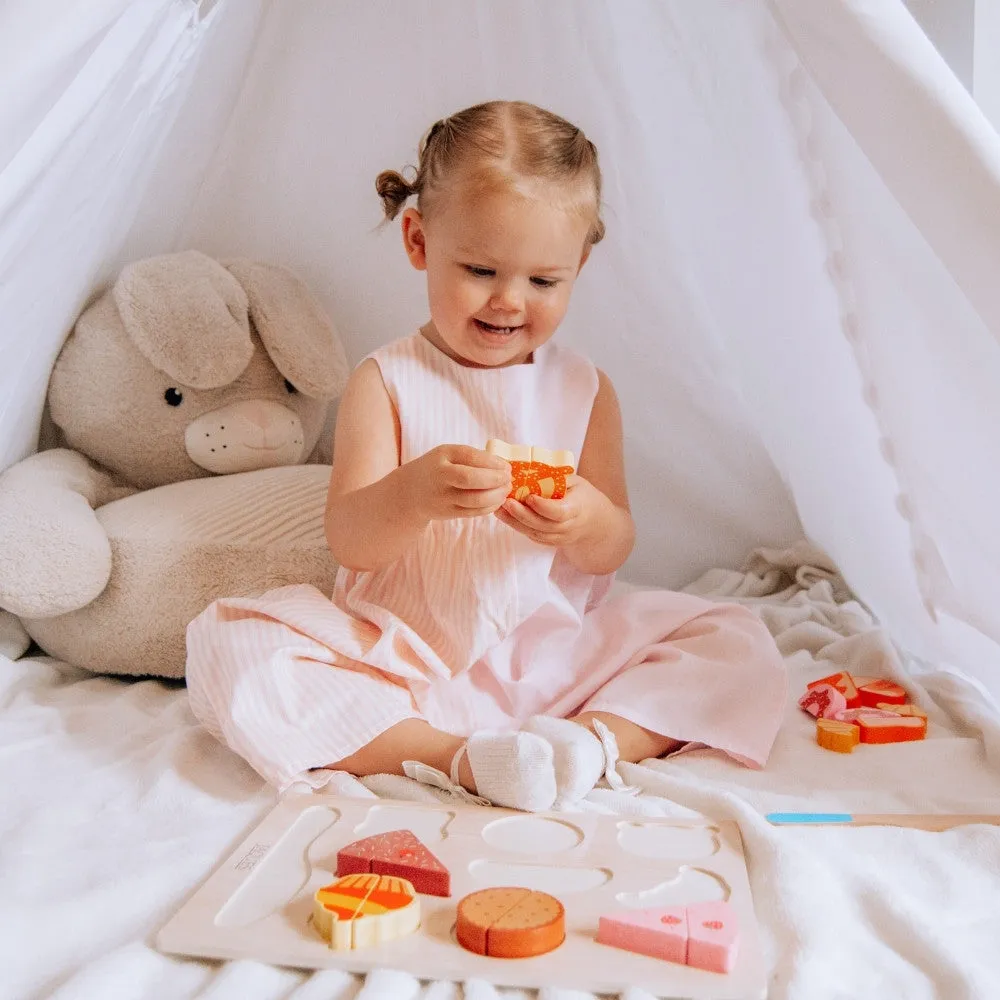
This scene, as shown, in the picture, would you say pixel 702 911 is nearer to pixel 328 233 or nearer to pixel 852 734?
pixel 852 734

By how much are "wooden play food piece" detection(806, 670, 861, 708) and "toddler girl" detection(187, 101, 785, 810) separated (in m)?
0.08

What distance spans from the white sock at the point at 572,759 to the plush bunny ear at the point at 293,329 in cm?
70

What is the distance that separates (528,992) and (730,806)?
1.00ft

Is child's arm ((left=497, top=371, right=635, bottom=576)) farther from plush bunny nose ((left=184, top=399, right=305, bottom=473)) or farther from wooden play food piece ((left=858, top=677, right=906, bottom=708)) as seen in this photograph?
plush bunny nose ((left=184, top=399, right=305, bottom=473))

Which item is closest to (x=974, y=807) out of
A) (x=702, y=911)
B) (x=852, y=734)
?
(x=852, y=734)

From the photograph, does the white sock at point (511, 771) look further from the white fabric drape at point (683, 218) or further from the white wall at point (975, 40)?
the white wall at point (975, 40)

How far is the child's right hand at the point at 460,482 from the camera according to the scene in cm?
103

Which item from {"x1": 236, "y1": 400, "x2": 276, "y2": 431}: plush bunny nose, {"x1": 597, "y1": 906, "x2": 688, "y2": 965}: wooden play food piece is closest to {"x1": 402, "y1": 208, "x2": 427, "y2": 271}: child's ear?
{"x1": 236, "y1": 400, "x2": 276, "y2": 431}: plush bunny nose

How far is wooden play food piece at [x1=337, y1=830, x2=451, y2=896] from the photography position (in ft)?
2.66

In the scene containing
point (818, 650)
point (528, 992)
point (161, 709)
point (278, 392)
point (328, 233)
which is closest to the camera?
point (528, 992)

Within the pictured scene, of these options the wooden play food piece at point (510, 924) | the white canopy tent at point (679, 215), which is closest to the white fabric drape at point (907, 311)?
the white canopy tent at point (679, 215)

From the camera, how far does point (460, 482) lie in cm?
103

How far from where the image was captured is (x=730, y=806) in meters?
0.96

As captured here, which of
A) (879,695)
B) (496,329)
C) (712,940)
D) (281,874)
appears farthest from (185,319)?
(712,940)
